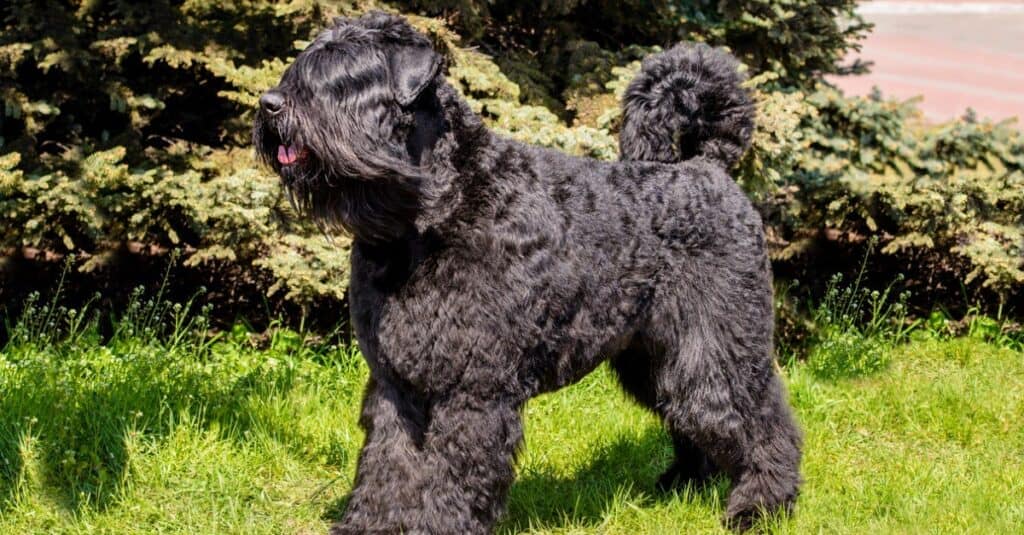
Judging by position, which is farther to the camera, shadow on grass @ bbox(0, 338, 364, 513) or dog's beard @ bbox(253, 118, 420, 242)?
shadow on grass @ bbox(0, 338, 364, 513)

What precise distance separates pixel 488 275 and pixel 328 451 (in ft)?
4.94

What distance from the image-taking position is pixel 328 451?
433cm

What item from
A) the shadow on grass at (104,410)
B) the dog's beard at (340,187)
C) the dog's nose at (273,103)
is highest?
the dog's nose at (273,103)

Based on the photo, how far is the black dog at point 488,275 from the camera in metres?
3.07

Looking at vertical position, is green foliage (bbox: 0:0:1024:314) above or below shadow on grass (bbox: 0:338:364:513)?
above

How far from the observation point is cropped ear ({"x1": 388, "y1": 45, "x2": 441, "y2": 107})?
10.1ft

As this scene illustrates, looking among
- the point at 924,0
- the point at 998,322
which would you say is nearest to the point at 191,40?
the point at 998,322

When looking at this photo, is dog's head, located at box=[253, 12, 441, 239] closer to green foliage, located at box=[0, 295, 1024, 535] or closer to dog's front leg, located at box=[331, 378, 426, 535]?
dog's front leg, located at box=[331, 378, 426, 535]

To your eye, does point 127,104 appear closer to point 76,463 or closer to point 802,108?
point 76,463

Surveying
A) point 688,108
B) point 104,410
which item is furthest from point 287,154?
point 104,410

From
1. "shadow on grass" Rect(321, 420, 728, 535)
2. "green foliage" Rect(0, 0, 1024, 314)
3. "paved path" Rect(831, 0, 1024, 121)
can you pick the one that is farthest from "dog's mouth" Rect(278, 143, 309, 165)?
"paved path" Rect(831, 0, 1024, 121)

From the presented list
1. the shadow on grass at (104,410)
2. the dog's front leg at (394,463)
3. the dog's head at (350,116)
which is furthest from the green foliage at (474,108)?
the dog's head at (350,116)

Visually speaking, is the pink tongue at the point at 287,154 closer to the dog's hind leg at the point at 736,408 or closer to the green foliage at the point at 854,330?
the dog's hind leg at the point at 736,408

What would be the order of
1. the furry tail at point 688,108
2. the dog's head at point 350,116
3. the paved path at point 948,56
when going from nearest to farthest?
1. the dog's head at point 350,116
2. the furry tail at point 688,108
3. the paved path at point 948,56
